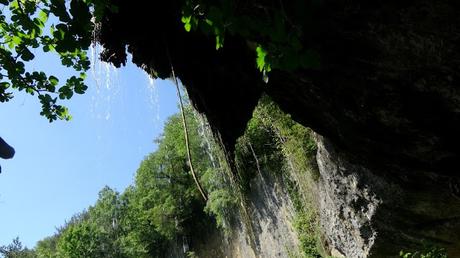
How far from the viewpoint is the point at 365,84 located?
4102 mm

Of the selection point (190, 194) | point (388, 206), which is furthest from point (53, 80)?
point (190, 194)

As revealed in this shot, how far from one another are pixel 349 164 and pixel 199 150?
18.1 metres

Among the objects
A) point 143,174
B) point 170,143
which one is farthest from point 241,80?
point 143,174

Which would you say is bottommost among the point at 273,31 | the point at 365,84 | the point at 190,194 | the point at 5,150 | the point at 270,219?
the point at 273,31

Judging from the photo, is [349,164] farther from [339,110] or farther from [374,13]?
[374,13]

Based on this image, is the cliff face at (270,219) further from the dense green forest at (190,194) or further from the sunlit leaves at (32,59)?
the sunlit leaves at (32,59)

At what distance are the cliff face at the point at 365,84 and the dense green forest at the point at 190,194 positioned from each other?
1.03 metres

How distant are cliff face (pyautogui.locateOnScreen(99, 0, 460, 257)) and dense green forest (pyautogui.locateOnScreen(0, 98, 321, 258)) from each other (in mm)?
1027

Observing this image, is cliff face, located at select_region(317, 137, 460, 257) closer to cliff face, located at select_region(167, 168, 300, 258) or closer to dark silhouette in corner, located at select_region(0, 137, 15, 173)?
dark silhouette in corner, located at select_region(0, 137, 15, 173)

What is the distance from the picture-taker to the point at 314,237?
1313cm

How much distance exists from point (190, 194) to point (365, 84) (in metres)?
28.0

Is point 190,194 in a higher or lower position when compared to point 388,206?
higher

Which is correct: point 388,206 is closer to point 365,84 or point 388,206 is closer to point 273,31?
point 365,84

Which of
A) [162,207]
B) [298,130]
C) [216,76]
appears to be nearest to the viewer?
[216,76]
